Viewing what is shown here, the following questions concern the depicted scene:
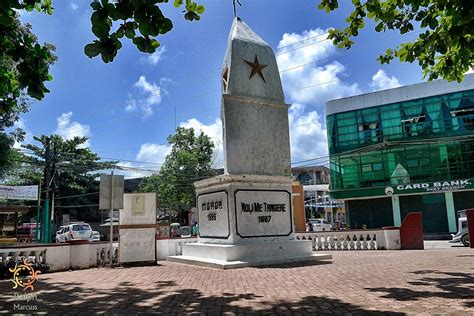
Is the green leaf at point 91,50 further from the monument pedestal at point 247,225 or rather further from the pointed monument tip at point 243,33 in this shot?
the pointed monument tip at point 243,33

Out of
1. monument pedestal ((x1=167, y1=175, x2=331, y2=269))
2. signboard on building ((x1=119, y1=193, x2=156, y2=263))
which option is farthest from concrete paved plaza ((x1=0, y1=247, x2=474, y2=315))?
signboard on building ((x1=119, y1=193, x2=156, y2=263))

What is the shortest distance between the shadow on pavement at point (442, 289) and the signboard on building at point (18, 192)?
31589 millimetres

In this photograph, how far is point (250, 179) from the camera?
437 inches

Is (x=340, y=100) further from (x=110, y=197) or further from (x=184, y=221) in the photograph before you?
(x=110, y=197)

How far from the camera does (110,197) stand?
11.4 metres

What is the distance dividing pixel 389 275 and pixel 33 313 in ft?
19.9

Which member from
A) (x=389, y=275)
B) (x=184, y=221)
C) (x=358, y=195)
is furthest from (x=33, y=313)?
(x=184, y=221)

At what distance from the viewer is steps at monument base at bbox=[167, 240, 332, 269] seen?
1005 cm

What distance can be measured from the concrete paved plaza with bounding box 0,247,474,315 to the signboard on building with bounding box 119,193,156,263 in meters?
2.08

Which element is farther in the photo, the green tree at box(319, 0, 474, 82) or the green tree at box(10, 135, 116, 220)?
the green tree at box(10, 135, 116, 220)

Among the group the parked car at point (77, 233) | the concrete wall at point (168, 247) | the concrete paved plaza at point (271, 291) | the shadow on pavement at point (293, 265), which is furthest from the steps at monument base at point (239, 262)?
the parked car at point (77, 233)

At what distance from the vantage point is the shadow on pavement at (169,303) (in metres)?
5.05

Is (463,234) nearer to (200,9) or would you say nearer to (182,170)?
(200,9)

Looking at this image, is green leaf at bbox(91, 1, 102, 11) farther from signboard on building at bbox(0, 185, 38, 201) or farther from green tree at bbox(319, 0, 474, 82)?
signboard on building at bbox(0, 185, 38, 201)
